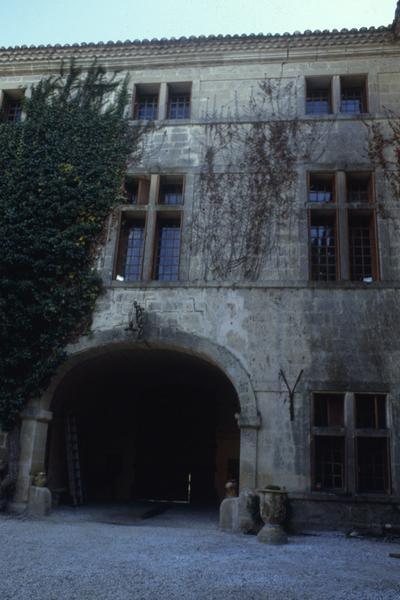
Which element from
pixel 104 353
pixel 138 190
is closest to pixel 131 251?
pixel 138 190

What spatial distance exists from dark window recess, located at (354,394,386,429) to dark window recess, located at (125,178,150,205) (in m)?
5.68

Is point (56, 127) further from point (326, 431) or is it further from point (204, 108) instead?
point (326, 431)

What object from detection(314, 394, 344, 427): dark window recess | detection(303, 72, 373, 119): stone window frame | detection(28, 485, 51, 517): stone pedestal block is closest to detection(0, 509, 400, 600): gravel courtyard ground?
detection(28, 485, 51, 517): stone pedestal block

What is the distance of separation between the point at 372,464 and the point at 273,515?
7.20 ft

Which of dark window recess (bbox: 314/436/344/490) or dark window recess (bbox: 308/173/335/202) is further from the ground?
dark window recess (bbox: 308/173/335/202)

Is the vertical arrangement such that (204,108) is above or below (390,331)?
above

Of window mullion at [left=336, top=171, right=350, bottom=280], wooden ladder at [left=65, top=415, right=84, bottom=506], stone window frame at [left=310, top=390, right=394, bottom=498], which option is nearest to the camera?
stone window frame at [left=310, top=390, right=394, bottom=498]

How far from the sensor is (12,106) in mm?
12617

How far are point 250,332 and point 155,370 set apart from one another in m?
3.98

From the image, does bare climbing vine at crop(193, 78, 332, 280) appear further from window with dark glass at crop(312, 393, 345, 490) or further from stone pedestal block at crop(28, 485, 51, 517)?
stone pedestal block at crop(28, 485, 51, 517)

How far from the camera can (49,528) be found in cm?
787

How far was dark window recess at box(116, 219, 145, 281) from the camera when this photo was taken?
34.7ft

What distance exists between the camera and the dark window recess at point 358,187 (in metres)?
10.4

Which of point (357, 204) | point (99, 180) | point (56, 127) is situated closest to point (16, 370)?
point (99, 180)
